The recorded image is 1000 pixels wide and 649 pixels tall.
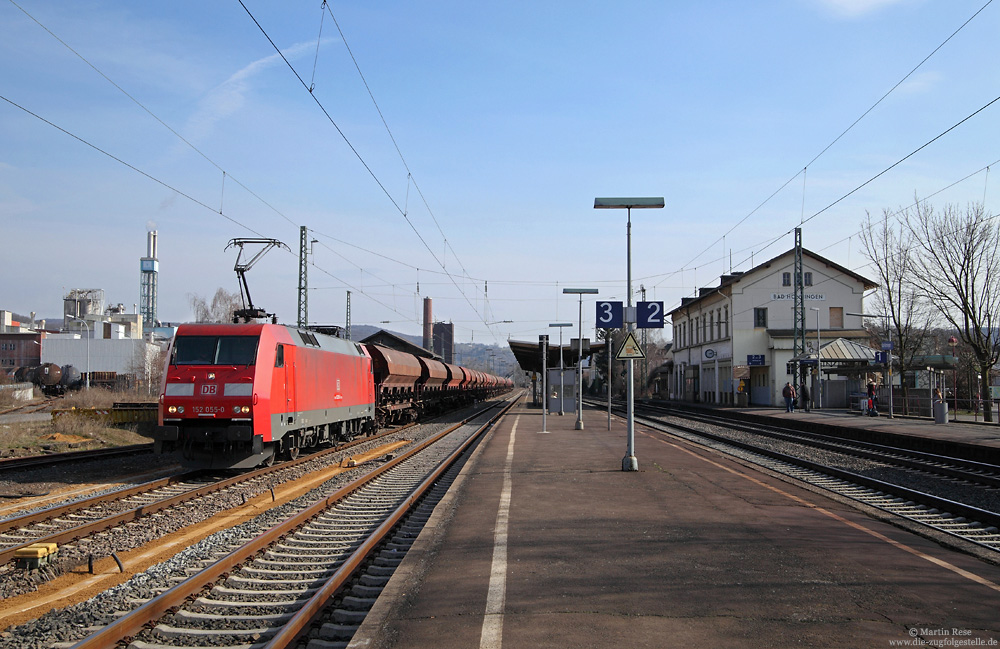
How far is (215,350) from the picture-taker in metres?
14.3

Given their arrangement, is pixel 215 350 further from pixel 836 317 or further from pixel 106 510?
pixel 836 317

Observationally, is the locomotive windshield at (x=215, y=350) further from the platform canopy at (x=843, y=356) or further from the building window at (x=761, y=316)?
the building window at (x=761, y=316)

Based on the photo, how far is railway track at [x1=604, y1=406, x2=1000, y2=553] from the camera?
10145 millimetres

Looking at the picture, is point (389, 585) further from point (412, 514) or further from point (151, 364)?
point (151, 364)

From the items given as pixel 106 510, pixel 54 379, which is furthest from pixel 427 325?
pixel 106 510

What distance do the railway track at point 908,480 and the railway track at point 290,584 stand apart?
6743 mm

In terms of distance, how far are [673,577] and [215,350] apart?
10.6 meters

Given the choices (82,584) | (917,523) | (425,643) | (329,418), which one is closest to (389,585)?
(425,643)

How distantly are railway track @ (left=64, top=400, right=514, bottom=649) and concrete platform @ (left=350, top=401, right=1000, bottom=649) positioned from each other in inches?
19.0

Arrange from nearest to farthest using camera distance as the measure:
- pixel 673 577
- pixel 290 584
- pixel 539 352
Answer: pixel 673 577 < pixel 290 584 < pixel 539 352

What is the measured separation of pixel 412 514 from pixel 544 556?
12.6 ft

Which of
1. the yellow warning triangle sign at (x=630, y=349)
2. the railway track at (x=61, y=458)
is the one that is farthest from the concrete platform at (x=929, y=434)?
the railway track at (x=61, y=458)

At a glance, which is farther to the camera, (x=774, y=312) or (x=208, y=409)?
(x=774, y=312)

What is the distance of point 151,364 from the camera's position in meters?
63.1
